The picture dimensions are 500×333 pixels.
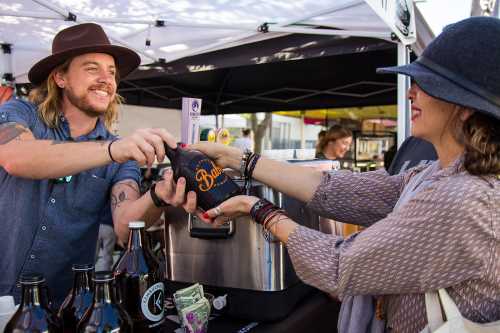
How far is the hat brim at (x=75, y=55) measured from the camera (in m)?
A: 1.36

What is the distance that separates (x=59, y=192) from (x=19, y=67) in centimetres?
335

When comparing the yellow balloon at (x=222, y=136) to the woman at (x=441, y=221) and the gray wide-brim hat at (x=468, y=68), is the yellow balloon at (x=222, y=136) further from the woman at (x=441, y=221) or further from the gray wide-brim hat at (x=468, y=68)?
the gray wide-brim hat at (x=468, y=68)

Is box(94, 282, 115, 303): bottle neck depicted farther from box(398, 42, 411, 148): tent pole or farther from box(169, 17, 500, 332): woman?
box(398, 42, 411, 148): tent pole

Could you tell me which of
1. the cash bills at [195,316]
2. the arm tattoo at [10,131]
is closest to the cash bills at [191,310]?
the cash bills at [195,316]

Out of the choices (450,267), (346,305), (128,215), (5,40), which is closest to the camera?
(450,267)

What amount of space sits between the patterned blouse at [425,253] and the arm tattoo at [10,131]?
2.58ft

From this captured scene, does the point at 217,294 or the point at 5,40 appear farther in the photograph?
the point at 5,40

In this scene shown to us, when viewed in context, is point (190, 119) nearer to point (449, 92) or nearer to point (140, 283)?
point (140, 283)

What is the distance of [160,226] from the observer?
12.2 ft

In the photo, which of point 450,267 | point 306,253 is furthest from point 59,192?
point 450,267

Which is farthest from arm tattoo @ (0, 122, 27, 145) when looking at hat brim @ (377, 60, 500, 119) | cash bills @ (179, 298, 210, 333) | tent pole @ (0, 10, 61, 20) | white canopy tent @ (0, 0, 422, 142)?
tent pole @ (0, 10, 61, 20)

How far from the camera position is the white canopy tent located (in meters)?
2.81

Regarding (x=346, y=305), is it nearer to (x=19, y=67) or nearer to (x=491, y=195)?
(x=491, y=195)

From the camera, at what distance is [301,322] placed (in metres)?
1.20
